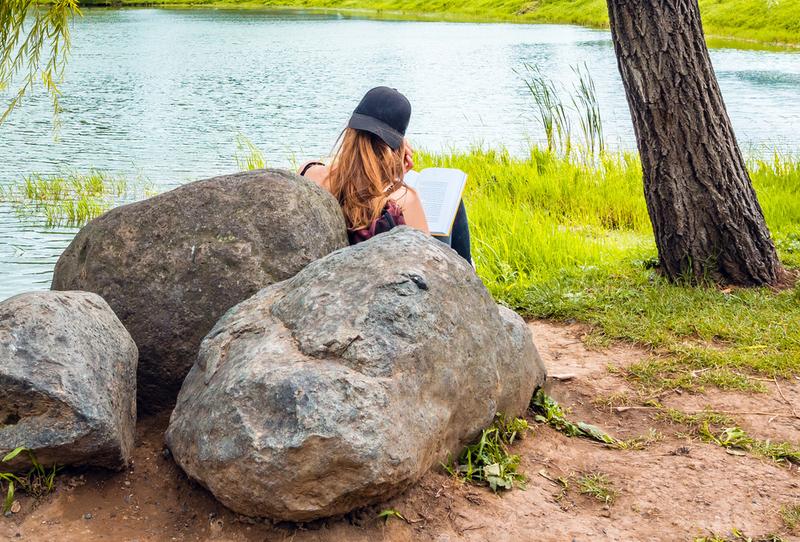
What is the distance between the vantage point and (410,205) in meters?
4.32

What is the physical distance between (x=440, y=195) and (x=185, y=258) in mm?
1543

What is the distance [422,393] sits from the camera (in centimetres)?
314

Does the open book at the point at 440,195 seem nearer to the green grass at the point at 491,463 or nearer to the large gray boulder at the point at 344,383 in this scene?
the large gray boulder at the point at 344,383

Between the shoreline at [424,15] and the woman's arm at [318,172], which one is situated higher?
the shoreline at [424,15]

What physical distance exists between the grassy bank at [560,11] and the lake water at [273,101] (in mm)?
2962

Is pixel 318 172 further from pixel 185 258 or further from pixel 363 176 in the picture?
pixel 185 258

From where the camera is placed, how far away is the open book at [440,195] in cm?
459

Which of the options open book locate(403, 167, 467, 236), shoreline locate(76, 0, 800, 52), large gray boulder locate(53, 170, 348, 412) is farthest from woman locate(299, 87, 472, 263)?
shoreline locate(76, 0, 800, 52)

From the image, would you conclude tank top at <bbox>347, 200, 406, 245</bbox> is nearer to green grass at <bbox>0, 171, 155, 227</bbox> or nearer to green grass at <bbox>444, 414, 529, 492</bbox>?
green grass at <bbox>444, 414, 529, 492</bbox>

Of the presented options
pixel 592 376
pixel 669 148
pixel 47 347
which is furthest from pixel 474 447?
pixel 669 148

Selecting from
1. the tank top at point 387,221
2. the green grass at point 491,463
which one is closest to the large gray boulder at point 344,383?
the green grass at point 491,463

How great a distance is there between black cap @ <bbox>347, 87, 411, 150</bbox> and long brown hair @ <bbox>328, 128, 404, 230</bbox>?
6 centimetres

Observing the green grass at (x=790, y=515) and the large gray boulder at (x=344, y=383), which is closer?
the large gray boulder at (x=344, y=383)

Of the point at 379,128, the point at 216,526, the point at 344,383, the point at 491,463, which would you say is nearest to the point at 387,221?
the point at 379,128
